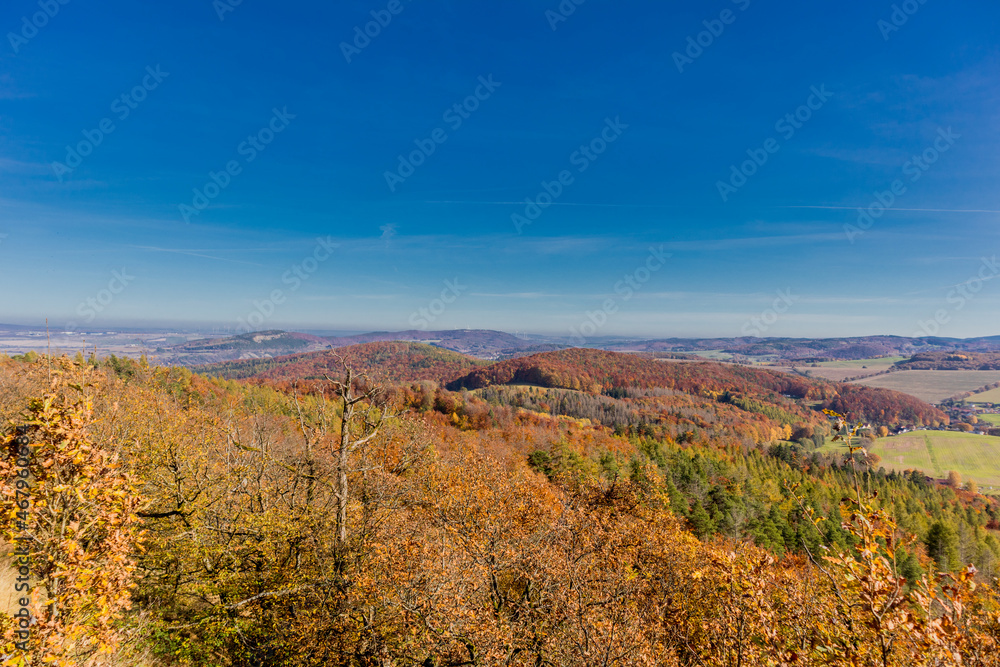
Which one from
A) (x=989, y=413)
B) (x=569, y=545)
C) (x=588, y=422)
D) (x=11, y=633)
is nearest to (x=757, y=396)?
(x=989, y=413)

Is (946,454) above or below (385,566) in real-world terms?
below

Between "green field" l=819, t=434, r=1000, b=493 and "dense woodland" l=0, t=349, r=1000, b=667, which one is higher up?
"dense woodland" l=0, t=349, r=1000, b=667

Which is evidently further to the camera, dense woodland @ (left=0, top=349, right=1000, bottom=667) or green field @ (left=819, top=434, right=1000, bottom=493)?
green field @ (left=819, top=434, right=1000, bottom=493)

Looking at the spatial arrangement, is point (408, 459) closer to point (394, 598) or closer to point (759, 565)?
point (394, 598)

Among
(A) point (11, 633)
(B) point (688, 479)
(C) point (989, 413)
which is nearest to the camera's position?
(A) point (11, 633)

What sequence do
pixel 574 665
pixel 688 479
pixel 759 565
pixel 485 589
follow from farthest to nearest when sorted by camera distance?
pixel 688 479
pixel 485 589
pixel 574 665
pixel 759 565

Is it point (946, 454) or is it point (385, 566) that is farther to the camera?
point (946, 454)

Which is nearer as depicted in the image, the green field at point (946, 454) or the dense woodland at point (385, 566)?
the dense woodland at point (385, 566)

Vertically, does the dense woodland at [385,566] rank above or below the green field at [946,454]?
above
